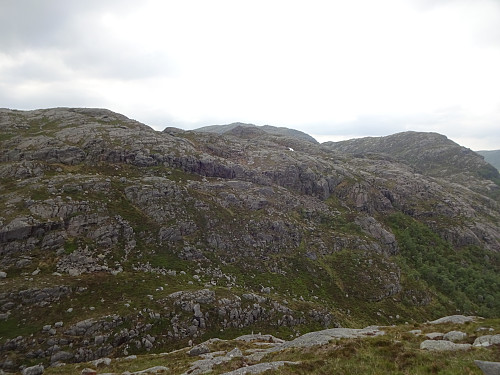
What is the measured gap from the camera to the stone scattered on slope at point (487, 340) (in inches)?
843

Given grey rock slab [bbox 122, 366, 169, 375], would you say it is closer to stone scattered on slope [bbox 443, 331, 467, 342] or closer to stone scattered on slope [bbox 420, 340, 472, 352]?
stone scattered on slope [bbox 420, 340, 472, 352]

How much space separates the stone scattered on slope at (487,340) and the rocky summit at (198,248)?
2.77ft

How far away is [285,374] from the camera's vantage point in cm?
1858

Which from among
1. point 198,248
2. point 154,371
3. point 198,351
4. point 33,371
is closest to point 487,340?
point 198,351

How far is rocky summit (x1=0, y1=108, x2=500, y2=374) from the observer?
43.6 m

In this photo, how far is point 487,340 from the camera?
22047mm

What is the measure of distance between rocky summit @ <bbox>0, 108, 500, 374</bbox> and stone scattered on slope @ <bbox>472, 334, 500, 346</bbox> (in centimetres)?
84

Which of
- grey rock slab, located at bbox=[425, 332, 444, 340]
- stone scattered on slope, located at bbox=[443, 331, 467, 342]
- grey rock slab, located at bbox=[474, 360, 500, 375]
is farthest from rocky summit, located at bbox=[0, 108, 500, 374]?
grey rock slab, located at bbox=[425, 332, 444, 340]

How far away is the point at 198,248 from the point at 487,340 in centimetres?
5621

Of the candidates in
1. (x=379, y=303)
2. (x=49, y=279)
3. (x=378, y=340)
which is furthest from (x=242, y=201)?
(x=378, y=340)

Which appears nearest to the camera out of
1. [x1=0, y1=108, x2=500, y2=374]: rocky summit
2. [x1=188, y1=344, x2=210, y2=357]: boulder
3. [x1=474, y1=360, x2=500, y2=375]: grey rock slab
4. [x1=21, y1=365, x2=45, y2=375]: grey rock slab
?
[x1=474, y1=360, x2=500, y2=375]: grey rock slab

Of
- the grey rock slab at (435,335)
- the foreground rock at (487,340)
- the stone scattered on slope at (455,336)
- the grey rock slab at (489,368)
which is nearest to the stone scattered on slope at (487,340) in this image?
the foreground rock at (487,340)

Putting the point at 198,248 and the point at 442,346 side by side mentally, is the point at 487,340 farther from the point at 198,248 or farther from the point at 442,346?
the point at 198,248

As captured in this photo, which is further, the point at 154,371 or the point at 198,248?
the point at 198,248
